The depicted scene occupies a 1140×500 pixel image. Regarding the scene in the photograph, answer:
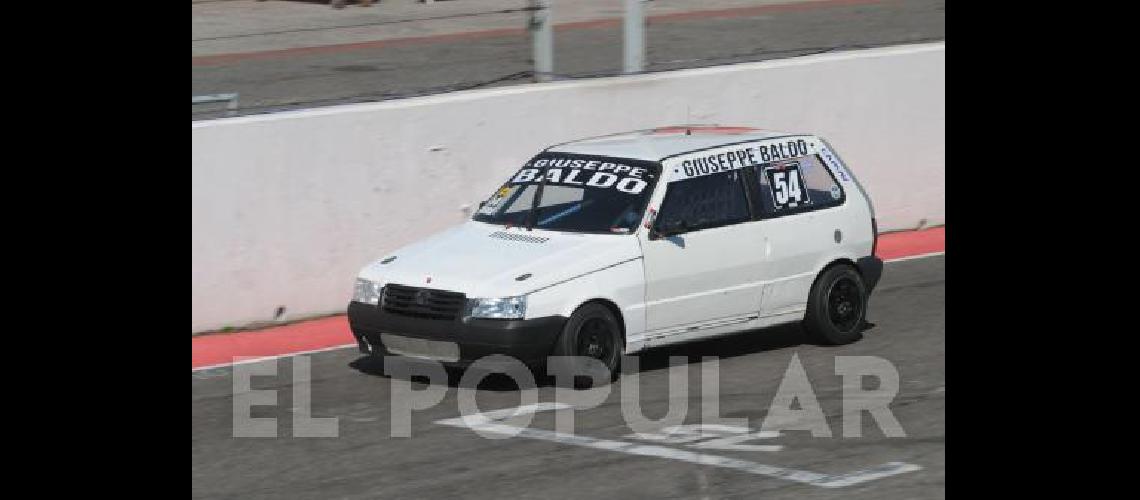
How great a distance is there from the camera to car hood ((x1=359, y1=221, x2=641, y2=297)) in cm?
1174

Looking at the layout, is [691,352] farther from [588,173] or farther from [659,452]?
[659,452]

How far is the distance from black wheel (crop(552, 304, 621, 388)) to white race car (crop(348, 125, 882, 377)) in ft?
0.04

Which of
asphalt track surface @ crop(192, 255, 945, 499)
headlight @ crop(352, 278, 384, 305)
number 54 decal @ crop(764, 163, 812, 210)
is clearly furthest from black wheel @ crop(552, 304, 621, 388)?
number 54 decal @ crop(764, 163, 812, 210)

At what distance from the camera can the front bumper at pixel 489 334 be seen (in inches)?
455

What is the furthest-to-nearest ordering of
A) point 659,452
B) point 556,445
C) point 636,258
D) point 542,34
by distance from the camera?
point 542,34 → point 636,258 → point 556,445 → point 659,452

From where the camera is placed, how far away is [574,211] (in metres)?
12.7

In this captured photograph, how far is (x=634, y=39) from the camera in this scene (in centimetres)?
1639

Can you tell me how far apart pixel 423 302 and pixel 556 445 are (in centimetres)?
184

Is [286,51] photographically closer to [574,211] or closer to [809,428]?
[574,211]

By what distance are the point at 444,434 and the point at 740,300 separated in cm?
279

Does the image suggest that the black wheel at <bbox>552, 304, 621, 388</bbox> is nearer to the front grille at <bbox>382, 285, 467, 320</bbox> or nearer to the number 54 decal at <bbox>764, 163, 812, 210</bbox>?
the front grille at <bbox>382, 285, 467, 320</bbox>

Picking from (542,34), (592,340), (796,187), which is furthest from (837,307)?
(542,34)

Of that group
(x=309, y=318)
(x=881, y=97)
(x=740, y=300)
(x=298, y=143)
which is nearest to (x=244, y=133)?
(x=298, y=143)

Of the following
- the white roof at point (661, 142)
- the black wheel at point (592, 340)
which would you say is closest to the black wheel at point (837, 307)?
the white roof at point (661, 142)
